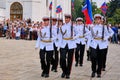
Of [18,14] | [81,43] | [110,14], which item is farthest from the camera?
[110,14]

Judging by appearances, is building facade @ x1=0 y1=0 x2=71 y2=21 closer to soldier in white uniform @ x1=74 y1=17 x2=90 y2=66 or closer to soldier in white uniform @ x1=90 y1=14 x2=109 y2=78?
soldier in white uniform @ x1=74 y1=17 x2=90 y2=66

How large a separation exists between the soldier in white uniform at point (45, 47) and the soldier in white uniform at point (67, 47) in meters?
0.40

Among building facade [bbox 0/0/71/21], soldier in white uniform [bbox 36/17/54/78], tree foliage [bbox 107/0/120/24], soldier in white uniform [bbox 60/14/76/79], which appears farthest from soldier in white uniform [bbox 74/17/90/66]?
tree foliage [bbox 107/0/120/24]

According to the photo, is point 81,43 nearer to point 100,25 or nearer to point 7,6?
point 100,25

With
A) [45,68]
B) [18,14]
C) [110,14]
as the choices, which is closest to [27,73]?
[45,68]

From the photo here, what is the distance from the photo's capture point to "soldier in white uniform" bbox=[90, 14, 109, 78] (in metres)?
12.8

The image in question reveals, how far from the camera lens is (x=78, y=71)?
47.5 ft

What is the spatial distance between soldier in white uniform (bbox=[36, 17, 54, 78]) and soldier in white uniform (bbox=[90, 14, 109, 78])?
1407 mm

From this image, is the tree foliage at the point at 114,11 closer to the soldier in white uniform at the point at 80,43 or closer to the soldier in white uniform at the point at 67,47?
the soldier in white uniform at the point at 80,43

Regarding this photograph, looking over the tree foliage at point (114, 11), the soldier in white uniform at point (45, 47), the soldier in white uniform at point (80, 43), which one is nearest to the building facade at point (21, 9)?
the tree foliage at point (114, 11)

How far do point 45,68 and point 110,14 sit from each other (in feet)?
186

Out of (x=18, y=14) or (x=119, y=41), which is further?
(x=18, y=14)

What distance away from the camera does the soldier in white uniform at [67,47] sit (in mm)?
12447

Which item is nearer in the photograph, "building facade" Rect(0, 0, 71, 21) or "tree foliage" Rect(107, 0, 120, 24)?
"building facade" Rect(0, 0, 71, 21)
